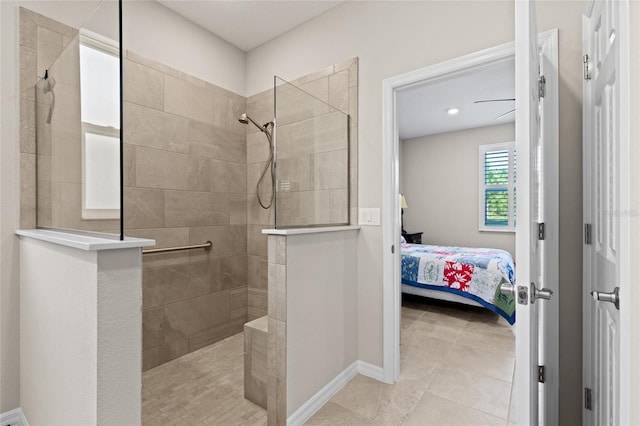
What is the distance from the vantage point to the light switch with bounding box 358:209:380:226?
84.8 inches

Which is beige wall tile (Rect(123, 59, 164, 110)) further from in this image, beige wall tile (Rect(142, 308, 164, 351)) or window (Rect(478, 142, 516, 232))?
window (Rect(478, 142, 516, 232))

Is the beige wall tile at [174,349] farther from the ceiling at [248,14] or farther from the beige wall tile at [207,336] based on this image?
the ceiling at [248,14]

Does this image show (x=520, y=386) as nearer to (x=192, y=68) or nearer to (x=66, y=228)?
(x=66, y=228)

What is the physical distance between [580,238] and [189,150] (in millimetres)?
2692

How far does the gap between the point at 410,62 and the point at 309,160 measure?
3.06 ft

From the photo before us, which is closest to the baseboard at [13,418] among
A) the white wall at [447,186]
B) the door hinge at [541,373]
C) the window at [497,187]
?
the door hinge at [541,373]

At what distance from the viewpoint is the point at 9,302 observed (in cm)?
169

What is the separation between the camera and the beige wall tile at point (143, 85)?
220cm

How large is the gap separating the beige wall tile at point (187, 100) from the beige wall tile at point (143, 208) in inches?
27.5

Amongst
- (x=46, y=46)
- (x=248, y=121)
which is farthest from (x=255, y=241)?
(x=46, y=46)

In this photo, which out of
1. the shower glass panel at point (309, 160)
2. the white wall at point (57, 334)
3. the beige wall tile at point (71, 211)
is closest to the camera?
the white wall at point (57, 334)

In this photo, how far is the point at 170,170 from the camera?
95.1 inches

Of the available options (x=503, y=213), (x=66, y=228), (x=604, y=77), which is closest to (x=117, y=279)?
(x=66, y=228)


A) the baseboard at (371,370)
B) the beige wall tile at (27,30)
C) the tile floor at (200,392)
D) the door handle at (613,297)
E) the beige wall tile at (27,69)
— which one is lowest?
the tile floor at (200,392)
